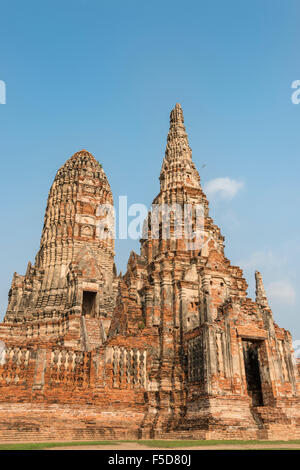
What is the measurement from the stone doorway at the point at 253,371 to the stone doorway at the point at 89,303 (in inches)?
740

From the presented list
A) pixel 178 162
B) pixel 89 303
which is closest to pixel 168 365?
pixel 178 162

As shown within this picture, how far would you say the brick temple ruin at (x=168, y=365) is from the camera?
62.3ft

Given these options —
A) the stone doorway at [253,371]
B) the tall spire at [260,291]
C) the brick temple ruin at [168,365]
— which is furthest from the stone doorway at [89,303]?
the stone doorway at [253,371]

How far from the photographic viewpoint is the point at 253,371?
23531 mm

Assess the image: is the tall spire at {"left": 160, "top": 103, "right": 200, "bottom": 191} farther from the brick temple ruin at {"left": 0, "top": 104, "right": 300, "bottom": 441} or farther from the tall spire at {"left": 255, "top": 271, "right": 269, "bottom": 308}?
the tall spire at {"left": 255, "top": 271, "right": 269, "bottom": 308}

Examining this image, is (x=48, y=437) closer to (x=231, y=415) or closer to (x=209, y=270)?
(x=231, y=415)

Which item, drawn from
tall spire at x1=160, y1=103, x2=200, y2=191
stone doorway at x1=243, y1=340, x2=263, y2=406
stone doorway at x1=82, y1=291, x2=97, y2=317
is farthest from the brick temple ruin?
stone doorway at x1=82, y1=291, x2=97, y2=317

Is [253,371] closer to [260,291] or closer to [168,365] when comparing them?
[168,365]

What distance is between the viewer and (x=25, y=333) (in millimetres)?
34531

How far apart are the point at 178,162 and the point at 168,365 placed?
17291 mm

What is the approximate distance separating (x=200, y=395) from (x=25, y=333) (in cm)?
1991

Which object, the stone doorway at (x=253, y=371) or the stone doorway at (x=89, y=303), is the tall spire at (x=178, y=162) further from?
the stone doorway at (x=89, y=303)
